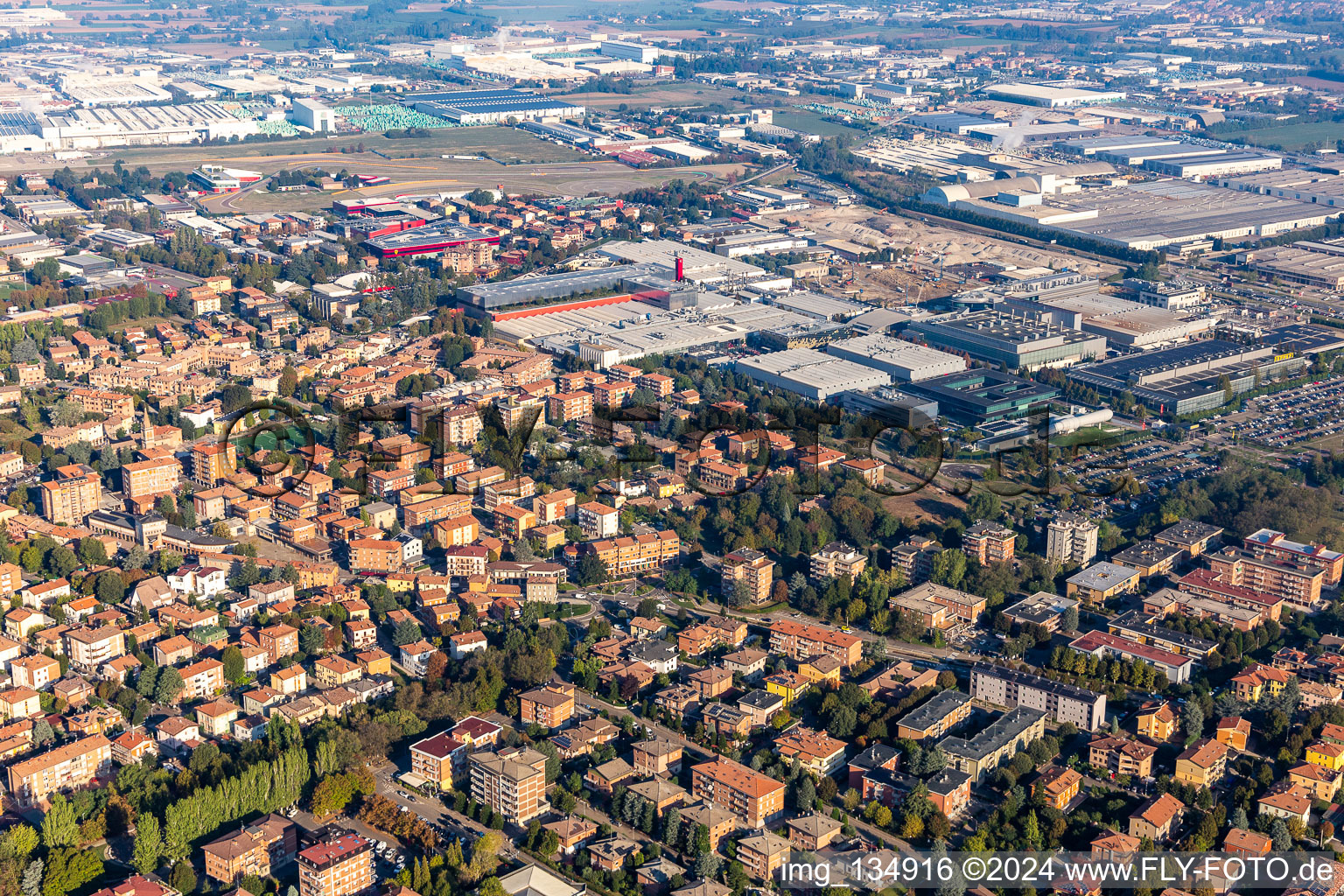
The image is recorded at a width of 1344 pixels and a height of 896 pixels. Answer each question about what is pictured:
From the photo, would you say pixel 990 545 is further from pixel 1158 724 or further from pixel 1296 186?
pixel 1296 186

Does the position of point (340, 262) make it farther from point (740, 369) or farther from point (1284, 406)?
point (1284, 406)

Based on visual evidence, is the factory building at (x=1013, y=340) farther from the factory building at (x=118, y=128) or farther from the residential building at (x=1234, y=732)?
the factory building at (x=118, y=128)

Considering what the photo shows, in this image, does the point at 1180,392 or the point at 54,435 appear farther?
the point at 1180,392

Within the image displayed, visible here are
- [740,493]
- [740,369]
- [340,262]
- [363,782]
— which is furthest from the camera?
[340,262]

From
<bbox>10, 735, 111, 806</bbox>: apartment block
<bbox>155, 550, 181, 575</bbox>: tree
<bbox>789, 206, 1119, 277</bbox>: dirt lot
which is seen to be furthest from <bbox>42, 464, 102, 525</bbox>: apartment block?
<bbox>789, 206, 1119, 277</bbox>: dirt lot

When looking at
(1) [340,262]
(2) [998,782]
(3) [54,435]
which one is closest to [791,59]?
(1) [340,262]

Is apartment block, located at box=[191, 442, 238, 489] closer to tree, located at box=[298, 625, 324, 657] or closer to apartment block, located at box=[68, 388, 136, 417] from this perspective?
apartment block, located at box=[68, 388, 136, 417]

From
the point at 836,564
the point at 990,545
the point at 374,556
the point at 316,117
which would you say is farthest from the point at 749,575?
the point at 316,117

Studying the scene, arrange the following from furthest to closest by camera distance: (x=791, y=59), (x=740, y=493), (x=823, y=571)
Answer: (x=791, y=59)
(x=740, y=493)
(x=823, y=571)
